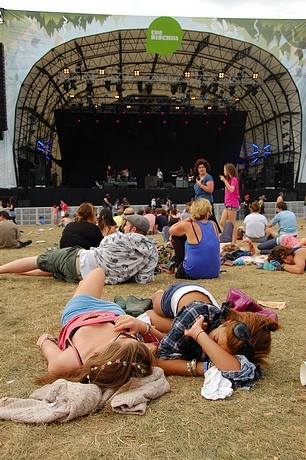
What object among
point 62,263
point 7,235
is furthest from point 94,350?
point 7,235

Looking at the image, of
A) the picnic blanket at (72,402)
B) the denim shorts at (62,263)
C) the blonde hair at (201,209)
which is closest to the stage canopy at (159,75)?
the denim shorts at (62,263)

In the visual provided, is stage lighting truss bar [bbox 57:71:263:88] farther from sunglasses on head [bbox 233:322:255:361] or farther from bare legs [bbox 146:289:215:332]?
sunglasses on head [bbox 233:322:255:361]

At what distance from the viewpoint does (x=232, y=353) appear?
2332 millimetres

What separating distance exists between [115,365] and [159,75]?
20.1 meters

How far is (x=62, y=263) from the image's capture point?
17.1ft

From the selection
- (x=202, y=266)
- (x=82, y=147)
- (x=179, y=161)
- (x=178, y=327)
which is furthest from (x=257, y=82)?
(x=178, y=327)

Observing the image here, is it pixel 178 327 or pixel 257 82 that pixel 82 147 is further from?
pixel 178 327

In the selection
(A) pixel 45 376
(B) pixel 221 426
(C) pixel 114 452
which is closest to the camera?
(C) pixel 114 452

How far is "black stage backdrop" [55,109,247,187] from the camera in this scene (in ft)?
82.9

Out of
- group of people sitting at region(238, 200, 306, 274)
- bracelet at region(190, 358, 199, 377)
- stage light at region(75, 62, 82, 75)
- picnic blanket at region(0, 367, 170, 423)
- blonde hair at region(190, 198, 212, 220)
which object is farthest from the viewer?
stage light at region(75, 62, 82, 75)

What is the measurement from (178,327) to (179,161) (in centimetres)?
2445

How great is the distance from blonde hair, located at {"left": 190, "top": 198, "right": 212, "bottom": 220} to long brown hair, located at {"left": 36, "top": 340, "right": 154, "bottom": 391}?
316cm

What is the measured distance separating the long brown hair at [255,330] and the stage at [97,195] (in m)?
16.7

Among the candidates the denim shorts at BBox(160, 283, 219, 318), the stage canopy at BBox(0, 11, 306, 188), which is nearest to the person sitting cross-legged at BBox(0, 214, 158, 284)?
the denim shorts at BBox(160, 283, 219, 318)
